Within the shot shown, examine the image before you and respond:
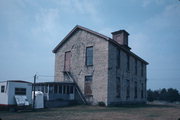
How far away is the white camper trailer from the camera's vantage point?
859 inches

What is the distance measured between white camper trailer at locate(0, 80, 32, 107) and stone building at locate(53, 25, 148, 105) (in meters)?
9.99

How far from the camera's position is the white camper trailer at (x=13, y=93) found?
21812 mm

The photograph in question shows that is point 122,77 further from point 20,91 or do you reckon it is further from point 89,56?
point 20,91

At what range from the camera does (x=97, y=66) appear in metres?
29.9

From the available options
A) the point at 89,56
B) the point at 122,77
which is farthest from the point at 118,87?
the point at 89,56

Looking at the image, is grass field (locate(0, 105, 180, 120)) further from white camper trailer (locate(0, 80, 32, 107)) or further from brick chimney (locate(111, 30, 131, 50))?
brick chimney (locate(111, 30, 131, 50))

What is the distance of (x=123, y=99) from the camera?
108 feet

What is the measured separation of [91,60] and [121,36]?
29.0 ft

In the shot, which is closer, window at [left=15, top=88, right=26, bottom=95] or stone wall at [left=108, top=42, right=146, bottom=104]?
window at [left=15, top=88, right=26, bottom=95]

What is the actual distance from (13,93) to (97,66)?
12.4 metres

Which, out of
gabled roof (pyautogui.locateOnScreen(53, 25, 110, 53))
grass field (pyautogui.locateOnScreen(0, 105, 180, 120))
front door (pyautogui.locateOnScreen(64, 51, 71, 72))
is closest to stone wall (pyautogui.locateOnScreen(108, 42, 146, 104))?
gabled roof (pyautogui.locateOnScreen(53, 25, 110, 53))

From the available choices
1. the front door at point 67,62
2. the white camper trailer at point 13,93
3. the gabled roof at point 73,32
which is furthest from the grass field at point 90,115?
the front door at point 67,62

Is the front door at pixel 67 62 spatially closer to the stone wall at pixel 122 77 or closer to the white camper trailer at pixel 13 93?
the stone wall at pixel 122 77

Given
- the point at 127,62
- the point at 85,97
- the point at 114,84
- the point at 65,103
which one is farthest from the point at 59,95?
the point at 127,62
